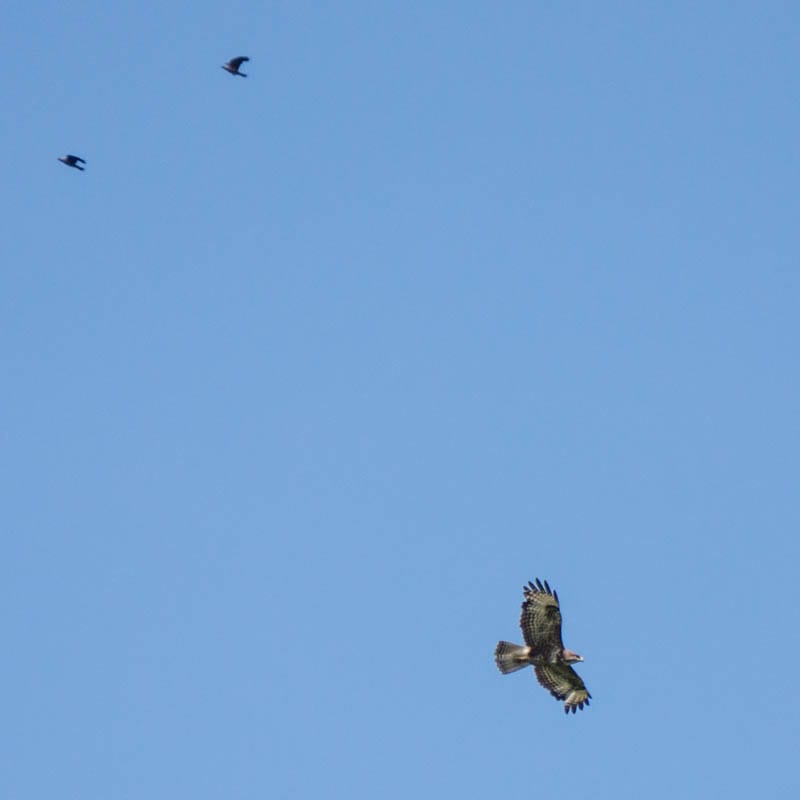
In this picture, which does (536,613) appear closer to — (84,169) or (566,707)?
(566,707)

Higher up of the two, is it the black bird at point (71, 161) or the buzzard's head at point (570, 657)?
the black bird at point (71, 161)

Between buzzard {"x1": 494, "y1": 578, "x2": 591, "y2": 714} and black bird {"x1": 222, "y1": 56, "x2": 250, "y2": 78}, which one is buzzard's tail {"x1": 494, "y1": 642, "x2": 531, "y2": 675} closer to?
buzzard {"x1": 494, "y1": 578, "x2": 591, "y2": 714}

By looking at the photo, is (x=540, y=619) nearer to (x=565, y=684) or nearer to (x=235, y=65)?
(x=565, y=684)

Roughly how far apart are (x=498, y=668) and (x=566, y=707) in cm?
221

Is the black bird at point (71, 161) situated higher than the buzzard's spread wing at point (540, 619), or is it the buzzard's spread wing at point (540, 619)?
the black bird at point (71, 161)

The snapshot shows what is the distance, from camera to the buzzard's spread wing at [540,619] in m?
68.5

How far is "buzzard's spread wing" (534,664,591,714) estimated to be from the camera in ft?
229

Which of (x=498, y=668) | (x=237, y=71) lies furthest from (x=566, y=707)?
(x=237, y=71)

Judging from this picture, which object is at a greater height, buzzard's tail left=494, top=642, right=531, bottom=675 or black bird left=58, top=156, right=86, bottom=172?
black bird left=58, top=156, right=86, bottom=172

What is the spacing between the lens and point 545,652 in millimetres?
69250

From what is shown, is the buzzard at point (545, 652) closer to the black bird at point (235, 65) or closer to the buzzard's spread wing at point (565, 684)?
the buzzard's spread wing at point (565, 684)

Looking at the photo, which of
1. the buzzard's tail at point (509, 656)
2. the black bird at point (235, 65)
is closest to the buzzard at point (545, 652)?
the buzzard's tail at point (509, 656)

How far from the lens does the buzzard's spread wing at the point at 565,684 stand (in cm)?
6975

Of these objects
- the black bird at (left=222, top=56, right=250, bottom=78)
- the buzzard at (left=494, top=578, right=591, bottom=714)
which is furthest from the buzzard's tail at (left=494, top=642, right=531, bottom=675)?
the black bird at (left=222, top=56, right=250, bottom=78)
